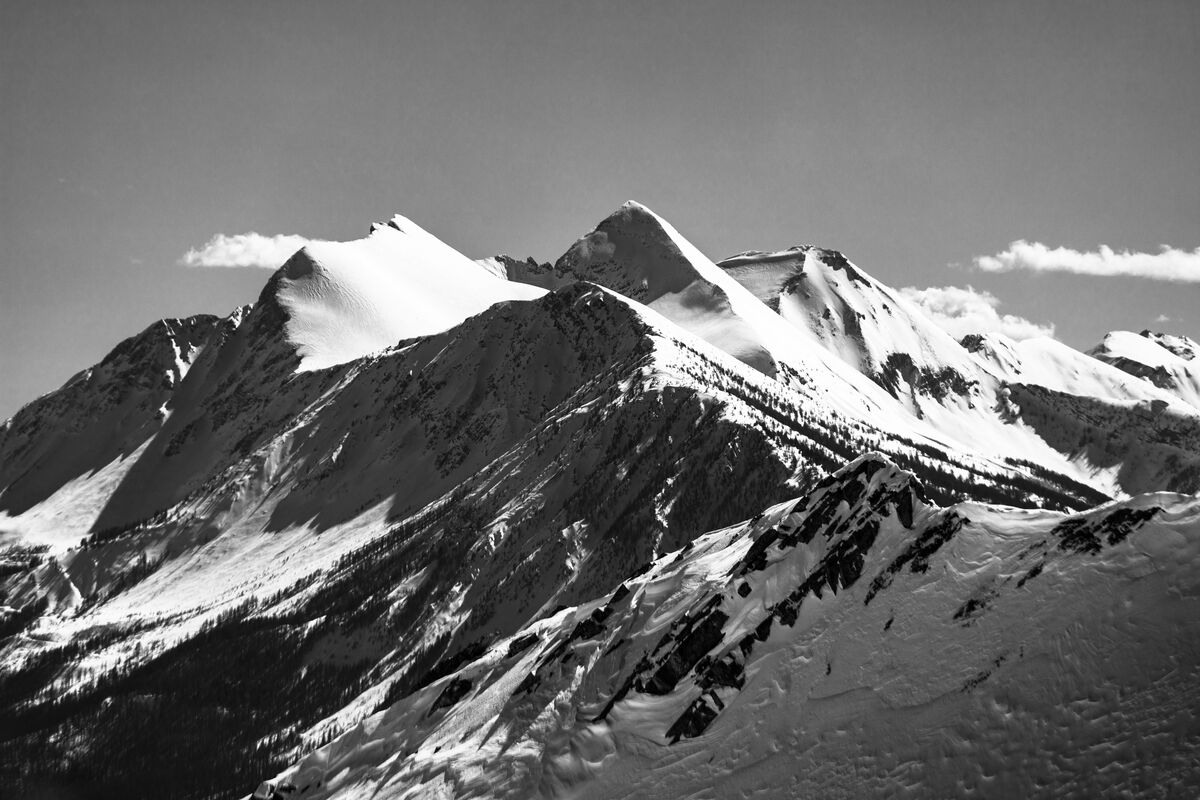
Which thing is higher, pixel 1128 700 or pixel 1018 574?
pixel 1018 574

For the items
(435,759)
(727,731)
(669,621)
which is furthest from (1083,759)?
(435,759)

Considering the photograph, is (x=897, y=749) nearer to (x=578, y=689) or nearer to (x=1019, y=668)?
(x=1019, y=668)

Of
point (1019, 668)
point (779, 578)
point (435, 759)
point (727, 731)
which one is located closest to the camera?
point (1019, 668)

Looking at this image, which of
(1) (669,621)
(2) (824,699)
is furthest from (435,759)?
(2) (824,699)

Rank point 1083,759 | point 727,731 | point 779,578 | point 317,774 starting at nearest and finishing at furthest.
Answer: point 1083,759, point 727,731, point 779,578, point 317,774

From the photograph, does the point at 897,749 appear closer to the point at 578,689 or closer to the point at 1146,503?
the point at 1146,503

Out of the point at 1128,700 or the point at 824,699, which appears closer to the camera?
the point at 1128,700
